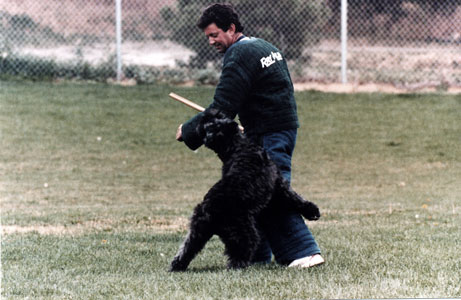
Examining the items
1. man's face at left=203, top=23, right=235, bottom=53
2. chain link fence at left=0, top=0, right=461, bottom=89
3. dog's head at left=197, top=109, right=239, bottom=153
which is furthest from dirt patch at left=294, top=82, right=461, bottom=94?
dog's head at left=197, top=109, right=239, bottom=153

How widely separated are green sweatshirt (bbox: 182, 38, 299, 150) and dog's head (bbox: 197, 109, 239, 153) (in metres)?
0.05

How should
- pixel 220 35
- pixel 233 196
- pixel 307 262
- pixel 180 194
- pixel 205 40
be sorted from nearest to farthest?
pixel 233 196, pixel 307 262, pixel 220 35, pixel 180 194, pixel 205 40

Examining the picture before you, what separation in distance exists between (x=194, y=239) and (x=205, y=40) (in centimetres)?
891

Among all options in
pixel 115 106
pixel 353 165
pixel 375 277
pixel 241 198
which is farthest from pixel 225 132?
pixel 115 106

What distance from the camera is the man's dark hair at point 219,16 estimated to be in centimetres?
517

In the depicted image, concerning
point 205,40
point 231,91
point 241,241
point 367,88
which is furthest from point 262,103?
point 367,88

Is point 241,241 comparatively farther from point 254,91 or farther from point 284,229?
point 254,91

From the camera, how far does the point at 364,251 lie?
5.73 meters

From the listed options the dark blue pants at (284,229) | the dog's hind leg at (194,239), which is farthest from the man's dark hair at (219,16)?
the dog's hind leg at (194,239)

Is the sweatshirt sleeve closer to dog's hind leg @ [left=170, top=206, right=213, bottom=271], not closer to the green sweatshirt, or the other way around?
the green sweatshirt

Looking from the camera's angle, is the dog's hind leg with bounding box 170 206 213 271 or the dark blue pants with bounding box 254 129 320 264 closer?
the dog's hind leg with bounding box 170 206 213 271

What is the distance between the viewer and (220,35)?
5.26 m

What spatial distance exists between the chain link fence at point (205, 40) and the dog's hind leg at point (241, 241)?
28.8 feet

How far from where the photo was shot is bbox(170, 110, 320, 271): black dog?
4.88 metres
